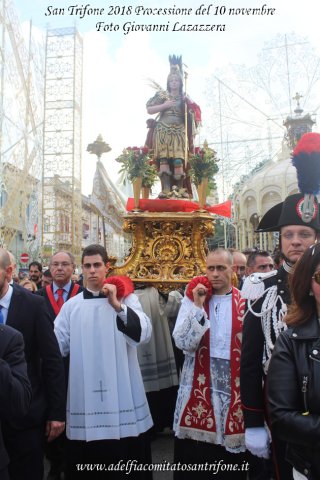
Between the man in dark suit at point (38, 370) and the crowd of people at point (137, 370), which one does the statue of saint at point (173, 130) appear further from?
the man in dark suit at point (38, 370)

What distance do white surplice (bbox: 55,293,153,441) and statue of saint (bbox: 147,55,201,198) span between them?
271cm

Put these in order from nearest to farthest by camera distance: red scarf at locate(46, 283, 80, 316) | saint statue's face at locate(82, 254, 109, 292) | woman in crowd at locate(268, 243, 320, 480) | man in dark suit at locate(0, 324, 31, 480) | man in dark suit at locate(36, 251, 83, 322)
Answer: woman in crowd at locate(268, 243, 320, 480), man in dark suit at locate(0, 324, 31, 480), saint statue's face at locate(82, 254, 109, 292), red scarf at locate(46, 283, 80, 316), man in dark suit at locate(36, 251, 83, 322)

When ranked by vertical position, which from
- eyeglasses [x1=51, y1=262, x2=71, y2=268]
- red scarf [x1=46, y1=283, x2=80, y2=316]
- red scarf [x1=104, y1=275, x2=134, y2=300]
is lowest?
red scarf [x1=46, y1=283, x2=80, y2=316]

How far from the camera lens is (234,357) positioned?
3012 millimetres

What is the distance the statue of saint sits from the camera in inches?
233

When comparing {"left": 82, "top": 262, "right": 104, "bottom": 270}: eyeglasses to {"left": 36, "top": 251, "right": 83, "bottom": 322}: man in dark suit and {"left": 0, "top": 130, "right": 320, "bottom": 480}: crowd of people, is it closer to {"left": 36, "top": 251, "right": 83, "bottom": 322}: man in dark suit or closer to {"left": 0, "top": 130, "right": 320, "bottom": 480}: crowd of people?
{"left": 0, "top": 130, "right": 320, "bottom": 480}: crowd of people

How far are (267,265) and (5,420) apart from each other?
11.9 feet

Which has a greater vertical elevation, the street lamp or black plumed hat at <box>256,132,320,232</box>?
the street lamp

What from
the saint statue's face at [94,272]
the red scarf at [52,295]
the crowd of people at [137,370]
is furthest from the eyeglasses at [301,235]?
the red scarf at [52,295]

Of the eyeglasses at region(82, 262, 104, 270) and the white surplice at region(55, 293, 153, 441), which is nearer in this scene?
the white surplice at region(55, 293, 153, 441)

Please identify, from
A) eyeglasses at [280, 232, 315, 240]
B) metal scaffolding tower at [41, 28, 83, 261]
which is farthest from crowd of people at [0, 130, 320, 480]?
metal scaffolding tower at [41, 28, 83, 261]

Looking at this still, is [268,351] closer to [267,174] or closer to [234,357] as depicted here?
[234,357]

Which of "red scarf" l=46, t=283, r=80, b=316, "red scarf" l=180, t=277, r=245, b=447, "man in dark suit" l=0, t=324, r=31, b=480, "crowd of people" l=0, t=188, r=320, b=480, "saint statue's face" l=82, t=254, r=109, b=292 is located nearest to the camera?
"man in dark suit" l=0, t=324, r=31, b=480

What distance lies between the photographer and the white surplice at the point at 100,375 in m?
3.09
